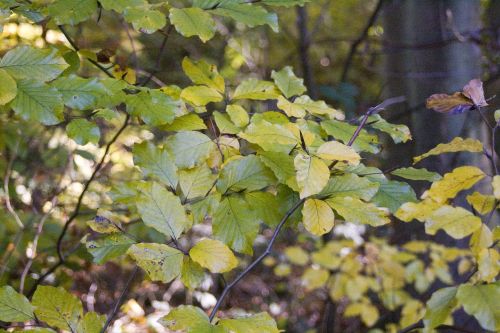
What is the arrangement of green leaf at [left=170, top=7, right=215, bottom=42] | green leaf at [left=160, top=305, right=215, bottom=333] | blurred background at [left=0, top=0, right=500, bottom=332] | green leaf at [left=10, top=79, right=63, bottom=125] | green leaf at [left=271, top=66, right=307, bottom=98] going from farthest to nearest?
blurred background at [left=0, top=0, right=500, bottom=332] → green leaf at [left=271, top=66, right=307, bottom=98] → green leaf at [left=170, top=7, right=215, bottom=42] → green leaf at [left=10, top=79, right=63, bottom=125] → green leaf at [left=160, top=305, right=215, bottom=333]

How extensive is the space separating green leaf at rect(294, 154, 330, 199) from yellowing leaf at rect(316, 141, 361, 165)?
1cm

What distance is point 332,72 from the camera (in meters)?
4.59

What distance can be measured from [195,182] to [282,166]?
147 millimetres

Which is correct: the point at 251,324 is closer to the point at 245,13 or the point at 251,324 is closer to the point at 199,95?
the point at 199,95

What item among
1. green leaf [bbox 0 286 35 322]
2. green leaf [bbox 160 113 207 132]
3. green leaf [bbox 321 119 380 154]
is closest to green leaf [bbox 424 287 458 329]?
green leaf [bbox 321 119 380 154]

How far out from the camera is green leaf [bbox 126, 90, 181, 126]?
82 cm

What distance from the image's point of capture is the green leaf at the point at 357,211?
75 centimetres

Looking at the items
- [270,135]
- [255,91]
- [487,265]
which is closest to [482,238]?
[487,265]

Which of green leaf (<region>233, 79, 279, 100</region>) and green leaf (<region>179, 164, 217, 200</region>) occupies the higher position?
green leaf (<region>233, 79, 279, 100</region>)

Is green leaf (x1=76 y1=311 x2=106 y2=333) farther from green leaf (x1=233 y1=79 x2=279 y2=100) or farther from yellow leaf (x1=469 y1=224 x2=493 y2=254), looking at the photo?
yellow leaf (x1=469 y1=224 x2=493 y2=254)

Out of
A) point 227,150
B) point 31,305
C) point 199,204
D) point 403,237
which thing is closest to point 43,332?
point 31,305

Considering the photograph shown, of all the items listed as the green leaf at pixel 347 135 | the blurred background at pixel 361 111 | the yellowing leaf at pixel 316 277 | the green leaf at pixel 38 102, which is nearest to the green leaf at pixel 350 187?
the green leaf at pixel 347 135

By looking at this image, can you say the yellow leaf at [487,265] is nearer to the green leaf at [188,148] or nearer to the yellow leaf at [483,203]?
the yellow leaf at [483,203]

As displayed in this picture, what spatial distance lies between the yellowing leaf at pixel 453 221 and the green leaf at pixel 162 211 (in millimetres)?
370
